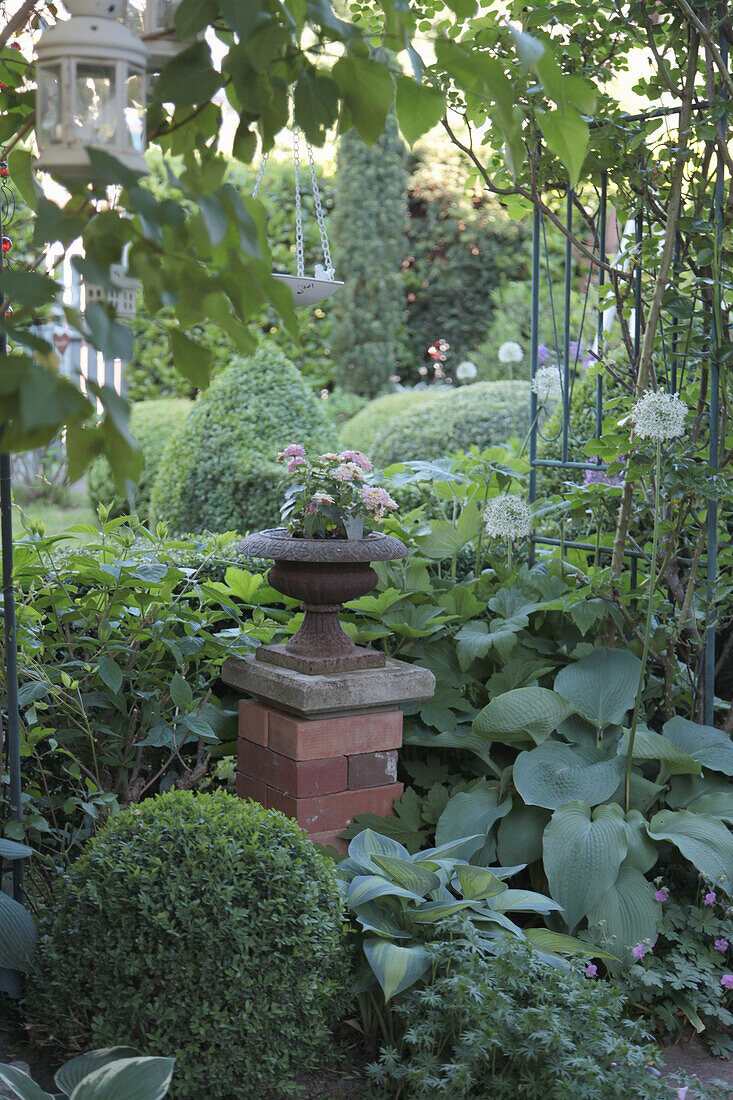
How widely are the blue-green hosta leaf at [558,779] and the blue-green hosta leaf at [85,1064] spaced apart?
3.37ft

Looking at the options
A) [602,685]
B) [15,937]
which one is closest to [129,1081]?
[15,937]

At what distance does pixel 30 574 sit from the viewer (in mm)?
2322

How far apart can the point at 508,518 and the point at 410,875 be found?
1.13 m

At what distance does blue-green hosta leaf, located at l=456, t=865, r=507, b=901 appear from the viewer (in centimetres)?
200

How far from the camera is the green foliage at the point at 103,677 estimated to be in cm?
223

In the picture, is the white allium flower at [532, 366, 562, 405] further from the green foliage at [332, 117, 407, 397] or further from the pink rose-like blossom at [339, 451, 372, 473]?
the green foliage at [332, 117, 407, 397]

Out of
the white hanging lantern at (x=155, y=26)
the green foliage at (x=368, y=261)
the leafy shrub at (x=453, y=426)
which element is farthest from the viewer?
the green foliage at (x=368, y=261)

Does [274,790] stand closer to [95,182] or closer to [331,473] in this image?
[331,473]

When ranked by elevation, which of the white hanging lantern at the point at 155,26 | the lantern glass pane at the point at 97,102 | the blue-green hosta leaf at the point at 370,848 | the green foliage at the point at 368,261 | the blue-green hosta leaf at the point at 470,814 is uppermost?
the green foliage at the point at 368,261

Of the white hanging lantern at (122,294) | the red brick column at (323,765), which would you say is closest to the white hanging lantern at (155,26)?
the white hanging lantern at (122,294)

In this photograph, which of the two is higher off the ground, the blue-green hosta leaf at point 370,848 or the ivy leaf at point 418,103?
the ivy leaf at point 418,103

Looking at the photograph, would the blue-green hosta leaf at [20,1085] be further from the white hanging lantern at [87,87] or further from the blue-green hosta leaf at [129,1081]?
the white hanging lantern at [87,87]

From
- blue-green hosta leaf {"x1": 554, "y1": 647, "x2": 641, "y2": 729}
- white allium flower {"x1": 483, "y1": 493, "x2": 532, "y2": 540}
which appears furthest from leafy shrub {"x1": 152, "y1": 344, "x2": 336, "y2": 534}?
blue-green hosta leaf {"x1": 554, "y1": 647, "x2": 641, "y2": 729}

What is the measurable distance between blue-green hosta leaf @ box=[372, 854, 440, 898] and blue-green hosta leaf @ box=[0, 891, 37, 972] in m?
0.66
